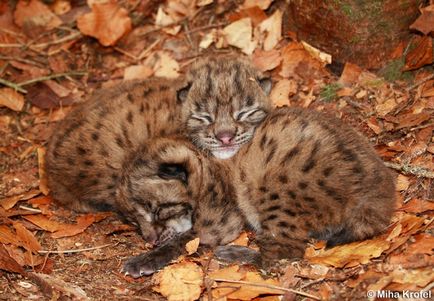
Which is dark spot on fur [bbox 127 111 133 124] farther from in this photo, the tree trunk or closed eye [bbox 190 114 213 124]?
the tree trunk

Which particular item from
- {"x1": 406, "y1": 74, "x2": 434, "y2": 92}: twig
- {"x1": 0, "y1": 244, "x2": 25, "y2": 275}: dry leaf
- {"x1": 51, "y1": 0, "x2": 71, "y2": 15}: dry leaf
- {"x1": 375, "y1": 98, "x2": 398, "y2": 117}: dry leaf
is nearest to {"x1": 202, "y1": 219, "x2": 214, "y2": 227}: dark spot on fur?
{"x1": 0, "y1": 244, "x2": 25, "y2": 275}: dry leaf

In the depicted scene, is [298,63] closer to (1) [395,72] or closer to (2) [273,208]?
(1) [395,72]

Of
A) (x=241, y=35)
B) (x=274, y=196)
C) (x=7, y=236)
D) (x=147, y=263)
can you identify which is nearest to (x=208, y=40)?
(x=241, y=35)

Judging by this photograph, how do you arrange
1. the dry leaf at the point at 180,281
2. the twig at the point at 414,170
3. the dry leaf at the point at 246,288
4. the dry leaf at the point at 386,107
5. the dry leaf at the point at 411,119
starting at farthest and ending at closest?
1. the dry leaf at the point at 386,107
2. the dry leaf at the point at 411,119
3. the twig at the point at 414,170
4. the dry leaf at the point at 180,281
5. the dry leaf at the point at 246,288

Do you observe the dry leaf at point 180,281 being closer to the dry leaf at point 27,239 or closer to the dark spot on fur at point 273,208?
the dark spot on fur at point 273,208

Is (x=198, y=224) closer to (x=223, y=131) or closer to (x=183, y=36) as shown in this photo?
(x=223, y=131)

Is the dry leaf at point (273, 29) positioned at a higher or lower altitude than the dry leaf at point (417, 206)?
higher

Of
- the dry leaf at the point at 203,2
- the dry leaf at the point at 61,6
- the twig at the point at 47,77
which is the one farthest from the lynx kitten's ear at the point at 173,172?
the dry leaf at the point at 61,6
